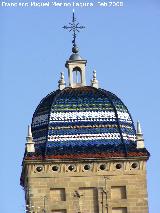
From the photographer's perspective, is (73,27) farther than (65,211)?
Yes

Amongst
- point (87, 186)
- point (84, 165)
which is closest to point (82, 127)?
point (84, 165)

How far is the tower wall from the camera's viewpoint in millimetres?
55219

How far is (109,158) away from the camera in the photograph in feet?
183

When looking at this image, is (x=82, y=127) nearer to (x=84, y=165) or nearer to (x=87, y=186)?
(x=84, y=165)

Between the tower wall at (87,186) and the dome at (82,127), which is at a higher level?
the dome at (82,127)

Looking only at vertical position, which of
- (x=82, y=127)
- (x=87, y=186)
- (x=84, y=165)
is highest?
(x=82, y=127)

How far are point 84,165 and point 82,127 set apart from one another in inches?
65.2

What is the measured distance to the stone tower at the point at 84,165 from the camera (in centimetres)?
5538

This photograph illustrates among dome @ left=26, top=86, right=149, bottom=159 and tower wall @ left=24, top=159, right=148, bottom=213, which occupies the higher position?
dome @ left=26, top=86, right=149, bottom=159

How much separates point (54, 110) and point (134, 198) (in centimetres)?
518

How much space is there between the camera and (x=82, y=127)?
56.1 metres

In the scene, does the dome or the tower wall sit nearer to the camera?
the tower wall

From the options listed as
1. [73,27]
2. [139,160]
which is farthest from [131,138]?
[73,27]

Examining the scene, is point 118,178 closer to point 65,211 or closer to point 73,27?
point 65,211
